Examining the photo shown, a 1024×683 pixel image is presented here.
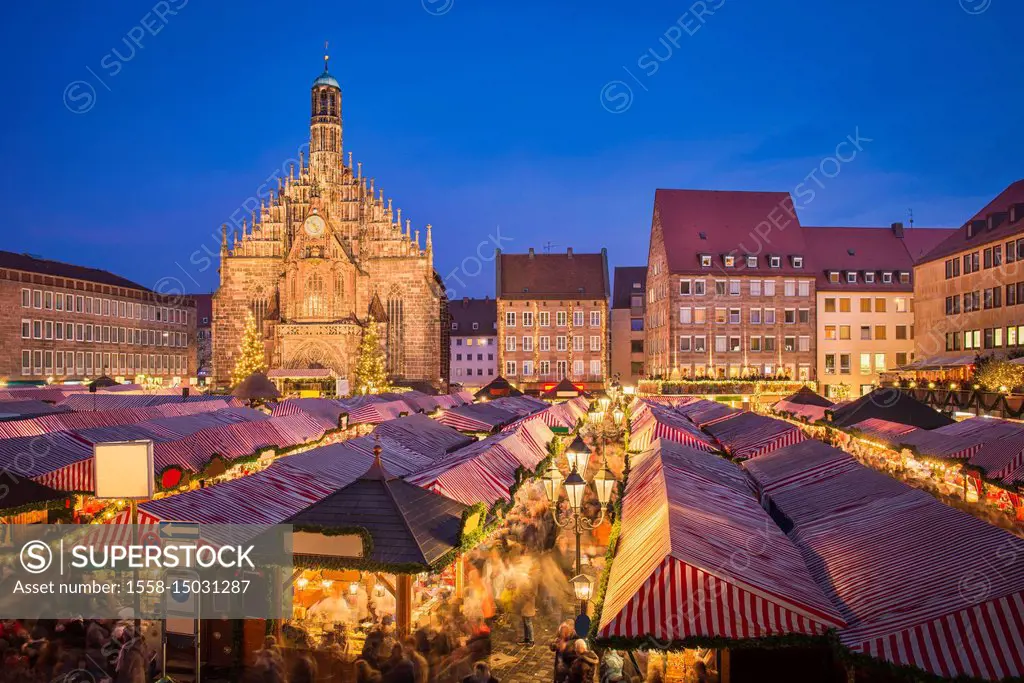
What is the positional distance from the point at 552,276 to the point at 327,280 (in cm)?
1992

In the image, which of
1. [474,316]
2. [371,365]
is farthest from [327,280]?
[474,316]

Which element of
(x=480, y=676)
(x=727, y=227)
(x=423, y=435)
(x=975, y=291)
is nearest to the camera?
(x=480, y=676)

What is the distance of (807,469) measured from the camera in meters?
13.6

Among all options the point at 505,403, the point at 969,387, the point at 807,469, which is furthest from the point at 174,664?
the point at 969,387

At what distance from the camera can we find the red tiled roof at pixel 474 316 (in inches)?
3297

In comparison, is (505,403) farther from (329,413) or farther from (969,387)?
(969,387)

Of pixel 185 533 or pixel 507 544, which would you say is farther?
pixel 507 544

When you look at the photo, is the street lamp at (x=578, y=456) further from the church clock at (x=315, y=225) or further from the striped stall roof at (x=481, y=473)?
the church clock at (x=315, y=225)

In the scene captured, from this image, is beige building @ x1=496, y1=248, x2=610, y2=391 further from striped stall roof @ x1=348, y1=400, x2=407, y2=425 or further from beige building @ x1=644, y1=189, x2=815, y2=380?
striped stall roof @ x1=348, y1=400, x2=407, y2=425

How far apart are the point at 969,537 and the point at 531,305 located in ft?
202

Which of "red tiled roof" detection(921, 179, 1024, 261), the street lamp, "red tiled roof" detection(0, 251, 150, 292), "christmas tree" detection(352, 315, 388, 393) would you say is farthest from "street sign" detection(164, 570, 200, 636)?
"red tiled roof" detection(0, 251, 150, 292)

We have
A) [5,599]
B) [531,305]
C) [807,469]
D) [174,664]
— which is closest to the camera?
[174,664]

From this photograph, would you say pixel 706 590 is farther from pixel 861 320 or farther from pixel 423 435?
pixel 861 320

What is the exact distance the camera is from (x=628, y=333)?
79500mm
